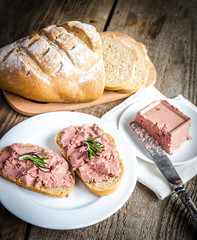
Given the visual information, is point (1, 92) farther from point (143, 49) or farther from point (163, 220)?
point (163, 220)

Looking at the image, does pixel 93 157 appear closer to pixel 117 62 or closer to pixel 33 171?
pixel 33 171

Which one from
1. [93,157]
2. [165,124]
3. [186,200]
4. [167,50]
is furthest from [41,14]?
[186,200]

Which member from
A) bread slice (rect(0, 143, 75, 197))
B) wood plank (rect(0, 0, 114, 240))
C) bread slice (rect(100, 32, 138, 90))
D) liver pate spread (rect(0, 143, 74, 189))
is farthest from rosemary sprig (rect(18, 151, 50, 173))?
wood plank (rect(0, 0, 114, 240))

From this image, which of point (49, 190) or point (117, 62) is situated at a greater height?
point (117, 62)

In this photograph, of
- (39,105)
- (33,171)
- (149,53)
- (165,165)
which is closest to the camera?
(33,171)

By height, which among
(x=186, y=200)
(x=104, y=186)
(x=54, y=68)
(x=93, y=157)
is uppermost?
(x=54, y=68)

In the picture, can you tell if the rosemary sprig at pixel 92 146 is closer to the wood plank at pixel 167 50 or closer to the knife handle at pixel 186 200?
the wood plank at pixel 167 50

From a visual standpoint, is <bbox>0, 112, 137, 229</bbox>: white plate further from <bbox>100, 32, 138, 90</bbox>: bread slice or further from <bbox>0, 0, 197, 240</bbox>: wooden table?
<bbox>100, 32, 138, 90</bbox>: bread slice

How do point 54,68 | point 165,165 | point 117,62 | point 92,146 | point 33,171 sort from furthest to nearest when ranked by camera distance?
point 117,62, point 54,68, point 165,165, point 92,146, point 33,171
